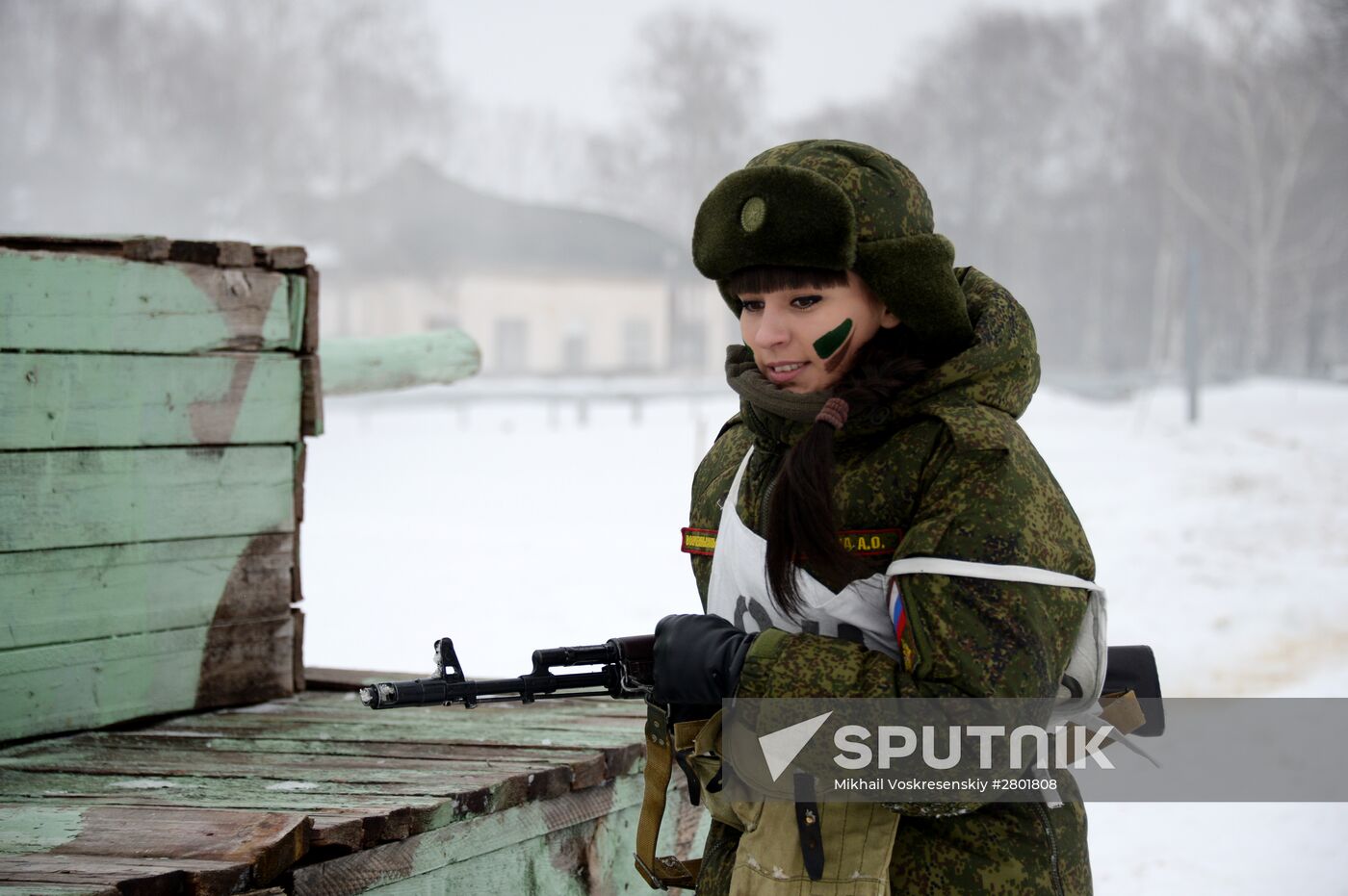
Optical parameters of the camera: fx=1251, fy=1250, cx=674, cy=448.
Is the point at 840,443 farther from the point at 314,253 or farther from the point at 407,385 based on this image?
the point at 314,253

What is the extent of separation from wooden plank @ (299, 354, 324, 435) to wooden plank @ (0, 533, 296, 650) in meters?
0.29

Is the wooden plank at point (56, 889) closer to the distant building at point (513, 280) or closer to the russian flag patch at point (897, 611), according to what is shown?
the russian flag patch at point (897, 611)

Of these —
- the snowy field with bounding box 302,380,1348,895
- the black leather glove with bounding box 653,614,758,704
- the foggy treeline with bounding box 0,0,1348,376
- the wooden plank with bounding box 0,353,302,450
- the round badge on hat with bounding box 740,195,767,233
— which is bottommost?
the snowy field with bounding box 302,380,1348,895

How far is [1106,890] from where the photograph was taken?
3.72 m

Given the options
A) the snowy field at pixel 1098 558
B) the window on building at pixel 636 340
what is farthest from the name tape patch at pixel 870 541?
the window on building at pixel 636 340

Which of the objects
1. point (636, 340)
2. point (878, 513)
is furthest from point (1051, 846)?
point (636, 340)

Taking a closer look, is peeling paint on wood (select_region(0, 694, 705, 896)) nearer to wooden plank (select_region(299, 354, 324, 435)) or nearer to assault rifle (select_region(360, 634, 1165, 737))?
assault rifle (select_region(360, 634, 1165, 737))

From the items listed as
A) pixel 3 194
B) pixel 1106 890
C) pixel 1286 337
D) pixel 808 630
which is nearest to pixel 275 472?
pixel 808 630

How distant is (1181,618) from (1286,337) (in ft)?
94.4

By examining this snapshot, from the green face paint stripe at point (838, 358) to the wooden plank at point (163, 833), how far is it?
3.53ft

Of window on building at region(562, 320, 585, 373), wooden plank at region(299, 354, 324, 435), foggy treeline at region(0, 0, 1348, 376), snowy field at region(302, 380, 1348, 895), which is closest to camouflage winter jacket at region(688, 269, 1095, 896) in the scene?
wooden plank at region(299, 354, 324, 435)

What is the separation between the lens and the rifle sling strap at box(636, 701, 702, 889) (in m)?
1.72

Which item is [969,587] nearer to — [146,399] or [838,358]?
[838,358]

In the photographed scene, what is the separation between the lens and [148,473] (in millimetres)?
2838
